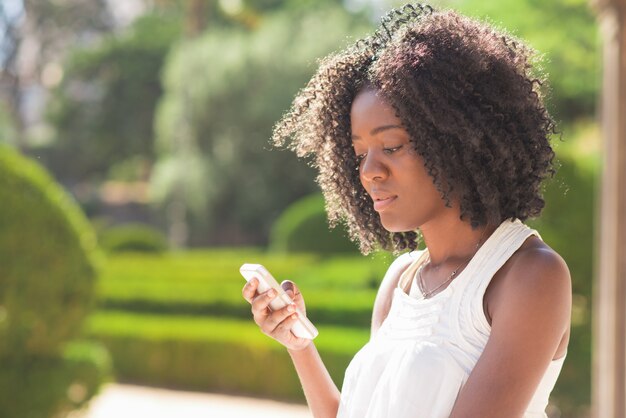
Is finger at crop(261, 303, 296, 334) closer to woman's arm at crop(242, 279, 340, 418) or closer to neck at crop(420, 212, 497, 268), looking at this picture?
woman's arm at crop(242, 279, 340, 418)

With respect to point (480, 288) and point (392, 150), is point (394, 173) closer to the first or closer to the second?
point (392, 150)

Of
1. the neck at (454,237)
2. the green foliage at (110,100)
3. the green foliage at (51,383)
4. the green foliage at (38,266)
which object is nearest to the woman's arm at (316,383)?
the neck at (454,237)

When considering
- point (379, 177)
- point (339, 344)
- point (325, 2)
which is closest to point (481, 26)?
point (379, 177)

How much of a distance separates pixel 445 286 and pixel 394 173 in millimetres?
164

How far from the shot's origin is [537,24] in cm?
1568

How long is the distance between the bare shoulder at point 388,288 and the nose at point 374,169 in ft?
0.79

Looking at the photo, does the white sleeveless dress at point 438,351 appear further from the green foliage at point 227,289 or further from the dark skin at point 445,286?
the green foliage at point 227,289

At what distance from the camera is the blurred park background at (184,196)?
20.2ft

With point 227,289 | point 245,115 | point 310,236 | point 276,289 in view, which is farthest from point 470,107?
point 245,115

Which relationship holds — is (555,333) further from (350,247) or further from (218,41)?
(218,41)

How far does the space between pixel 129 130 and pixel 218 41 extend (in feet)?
27.5

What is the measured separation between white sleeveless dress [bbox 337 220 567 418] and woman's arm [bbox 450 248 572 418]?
0.04 metres

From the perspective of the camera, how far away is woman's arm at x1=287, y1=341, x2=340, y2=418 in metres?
1.48

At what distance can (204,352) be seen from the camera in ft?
31.4
